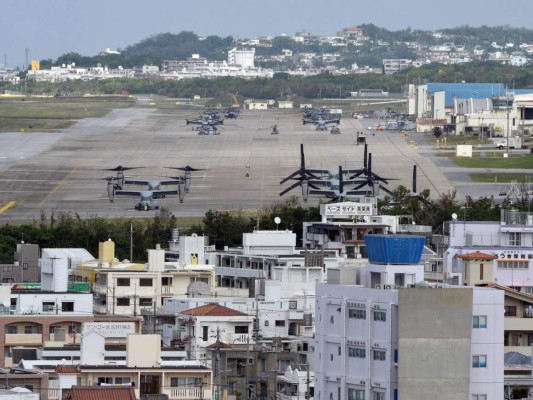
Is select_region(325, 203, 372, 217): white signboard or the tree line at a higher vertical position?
select_region(325, 203, 372, 217): white signboard

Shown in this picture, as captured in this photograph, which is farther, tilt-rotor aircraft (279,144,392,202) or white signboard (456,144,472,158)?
white signboard (456,144,472,158)

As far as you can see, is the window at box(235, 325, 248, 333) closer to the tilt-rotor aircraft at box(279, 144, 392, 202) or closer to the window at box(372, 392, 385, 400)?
the window at box(372, 392, 385, 400)

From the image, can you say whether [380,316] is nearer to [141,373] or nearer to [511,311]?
[141,373]

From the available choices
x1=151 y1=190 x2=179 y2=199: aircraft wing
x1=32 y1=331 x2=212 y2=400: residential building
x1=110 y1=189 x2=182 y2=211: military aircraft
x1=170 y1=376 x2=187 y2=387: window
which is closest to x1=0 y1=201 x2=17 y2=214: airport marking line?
x1=110 y1=189 x2=182 y2=211: military aircraft

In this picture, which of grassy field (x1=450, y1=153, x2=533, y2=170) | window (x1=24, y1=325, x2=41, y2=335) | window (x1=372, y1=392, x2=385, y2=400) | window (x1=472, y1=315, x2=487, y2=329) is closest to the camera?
window (x1=472, y1=315, x2=487, y2=329)

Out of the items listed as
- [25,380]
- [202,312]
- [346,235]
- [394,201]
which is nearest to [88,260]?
[346,235]

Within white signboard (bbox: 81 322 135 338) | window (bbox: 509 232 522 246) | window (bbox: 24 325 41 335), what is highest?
window (bbox: 509 232 522 246)

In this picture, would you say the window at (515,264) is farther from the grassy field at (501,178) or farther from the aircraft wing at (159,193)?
the grassy field at (501,178)
